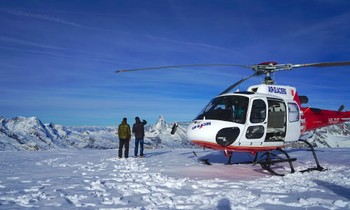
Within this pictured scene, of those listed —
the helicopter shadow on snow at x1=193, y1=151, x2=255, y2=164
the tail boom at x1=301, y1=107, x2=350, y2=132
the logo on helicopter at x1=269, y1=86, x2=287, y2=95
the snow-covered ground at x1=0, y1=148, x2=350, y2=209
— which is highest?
the logo on helicopter at x1=269, y1=86, x2=287, y2=95

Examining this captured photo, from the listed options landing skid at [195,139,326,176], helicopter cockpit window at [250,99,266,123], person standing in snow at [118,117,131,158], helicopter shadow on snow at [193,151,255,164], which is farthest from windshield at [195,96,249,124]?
person standing in snow at [118,117,131,158]

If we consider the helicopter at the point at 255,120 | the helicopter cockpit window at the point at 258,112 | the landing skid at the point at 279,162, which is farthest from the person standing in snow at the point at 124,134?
the helicopter cockpit window at the point at 258,112

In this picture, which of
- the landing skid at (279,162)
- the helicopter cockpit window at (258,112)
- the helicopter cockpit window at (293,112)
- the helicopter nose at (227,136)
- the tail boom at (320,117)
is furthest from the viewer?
the tail boom at (320,117)

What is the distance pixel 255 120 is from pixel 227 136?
1324mm

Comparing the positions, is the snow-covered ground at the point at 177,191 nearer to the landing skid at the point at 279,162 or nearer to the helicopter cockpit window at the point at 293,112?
the landing skid at the point at 279,162

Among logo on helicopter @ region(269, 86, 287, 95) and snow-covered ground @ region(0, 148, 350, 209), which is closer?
snow-covered ground @ region(0, 148, 350, 209)

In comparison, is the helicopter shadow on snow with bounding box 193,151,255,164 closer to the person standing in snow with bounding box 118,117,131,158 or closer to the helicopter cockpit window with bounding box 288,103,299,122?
the helicopter cockpit window with bounding box 288,103,299,122

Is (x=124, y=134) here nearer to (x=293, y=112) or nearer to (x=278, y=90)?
(x=278, y=90)

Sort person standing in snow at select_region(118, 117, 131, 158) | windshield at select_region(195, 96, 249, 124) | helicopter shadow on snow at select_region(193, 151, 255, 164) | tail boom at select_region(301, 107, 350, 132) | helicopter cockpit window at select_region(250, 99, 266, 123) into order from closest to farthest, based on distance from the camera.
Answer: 1. windshield at select_region(195, 96, 249, 124)
2. helicopter cockpit window at select_region(250, 99, 266, 123)
3. tail boom at select_region(301, 107, 350, 132)
4. helicopter shadow on snow at select_region(193, 151, 255, 164)
5. person standing in snow at select_region(118, 117, 131, 158)

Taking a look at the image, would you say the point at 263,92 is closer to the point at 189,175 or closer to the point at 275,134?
the point at 275,134

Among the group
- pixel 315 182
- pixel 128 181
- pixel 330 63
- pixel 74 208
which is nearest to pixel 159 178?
pixel 128 181

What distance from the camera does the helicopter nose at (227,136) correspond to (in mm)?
10070

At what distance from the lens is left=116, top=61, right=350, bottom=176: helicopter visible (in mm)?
10234

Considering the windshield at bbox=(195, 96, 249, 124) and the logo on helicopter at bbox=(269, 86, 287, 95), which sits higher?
the logo on helicopter at bbox=(269, 86, 287, 95)
